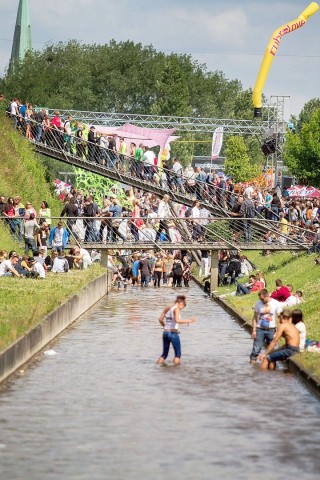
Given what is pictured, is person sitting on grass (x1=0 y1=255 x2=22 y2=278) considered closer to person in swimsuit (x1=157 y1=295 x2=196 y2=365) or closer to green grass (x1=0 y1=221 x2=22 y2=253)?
green grass (x1=0 y1=221 x2=22 y2=253)

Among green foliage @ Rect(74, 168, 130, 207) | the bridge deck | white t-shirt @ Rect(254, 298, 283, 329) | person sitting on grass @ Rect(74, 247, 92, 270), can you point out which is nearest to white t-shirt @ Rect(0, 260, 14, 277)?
person sitting on grass @ Rect(74, 247, 92, 270)

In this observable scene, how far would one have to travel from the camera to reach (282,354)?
3219 cm

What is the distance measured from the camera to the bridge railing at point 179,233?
6038 centimetres

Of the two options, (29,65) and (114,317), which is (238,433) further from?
(29,65)

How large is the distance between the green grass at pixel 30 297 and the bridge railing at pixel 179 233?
4909 millimetres

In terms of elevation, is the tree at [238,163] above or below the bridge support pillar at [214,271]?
above

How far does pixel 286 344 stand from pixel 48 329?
7255 mm

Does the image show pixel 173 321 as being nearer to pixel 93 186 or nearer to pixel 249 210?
pixel 249 210

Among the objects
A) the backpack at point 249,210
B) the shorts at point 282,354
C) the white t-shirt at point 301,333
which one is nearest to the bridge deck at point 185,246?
the backpack at point 249,210

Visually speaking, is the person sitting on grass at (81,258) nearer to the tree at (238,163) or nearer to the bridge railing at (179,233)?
the bridge railing at (179,233)

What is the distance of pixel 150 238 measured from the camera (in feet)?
198

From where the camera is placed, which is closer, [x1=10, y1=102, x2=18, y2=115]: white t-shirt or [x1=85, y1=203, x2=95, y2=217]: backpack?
[x1=85, y1=203, x2=95, y2=217]: backpack

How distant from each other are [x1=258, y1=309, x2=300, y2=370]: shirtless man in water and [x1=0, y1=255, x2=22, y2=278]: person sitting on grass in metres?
18.2

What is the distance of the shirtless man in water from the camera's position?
31516 millimetres
